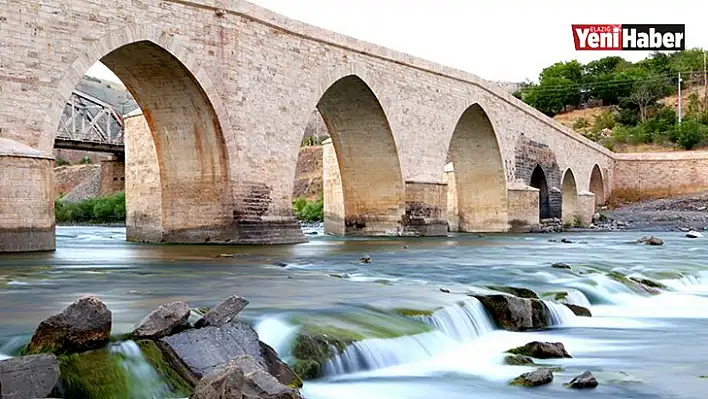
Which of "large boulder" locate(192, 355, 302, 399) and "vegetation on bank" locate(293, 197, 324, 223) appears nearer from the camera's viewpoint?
"large boulder" locate(192, 355, 302, 399)

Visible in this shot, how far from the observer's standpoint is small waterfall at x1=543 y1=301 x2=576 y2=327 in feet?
27.6

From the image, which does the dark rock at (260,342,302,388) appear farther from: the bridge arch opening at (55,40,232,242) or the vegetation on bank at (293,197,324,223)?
the vegetation on bank at (293,197,324,223)

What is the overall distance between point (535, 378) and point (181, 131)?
1293 cm

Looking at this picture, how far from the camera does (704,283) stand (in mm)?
12312

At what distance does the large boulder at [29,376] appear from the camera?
4.18 metres

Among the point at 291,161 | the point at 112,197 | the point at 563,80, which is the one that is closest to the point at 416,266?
the point at 291,161

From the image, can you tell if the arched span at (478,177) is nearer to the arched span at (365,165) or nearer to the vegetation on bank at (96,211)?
the arched span at (365,165)

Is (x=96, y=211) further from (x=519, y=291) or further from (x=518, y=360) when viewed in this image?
(x=518, y=360)

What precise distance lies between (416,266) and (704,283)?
4099 mm

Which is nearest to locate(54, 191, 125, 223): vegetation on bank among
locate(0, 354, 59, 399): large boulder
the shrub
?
the shrub

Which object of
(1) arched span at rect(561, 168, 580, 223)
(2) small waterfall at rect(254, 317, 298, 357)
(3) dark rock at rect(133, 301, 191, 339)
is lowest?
(2) small waterfall at rect(254, 317, 298, 357)

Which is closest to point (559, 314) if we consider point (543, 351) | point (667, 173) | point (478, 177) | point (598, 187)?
point (543, 351)

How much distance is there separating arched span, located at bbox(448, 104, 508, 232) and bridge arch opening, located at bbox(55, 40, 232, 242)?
12600 mm

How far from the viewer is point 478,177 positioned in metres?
29.4
